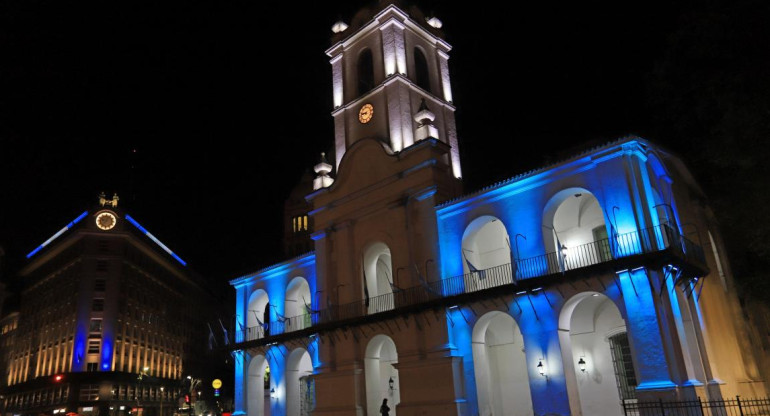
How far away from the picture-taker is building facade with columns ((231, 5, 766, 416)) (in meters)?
19.2

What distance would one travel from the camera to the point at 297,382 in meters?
29.0

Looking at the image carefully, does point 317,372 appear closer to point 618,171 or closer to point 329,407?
point 329,407

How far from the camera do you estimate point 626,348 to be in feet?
73.4

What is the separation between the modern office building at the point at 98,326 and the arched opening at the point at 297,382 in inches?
1128

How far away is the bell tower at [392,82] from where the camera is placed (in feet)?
90.3

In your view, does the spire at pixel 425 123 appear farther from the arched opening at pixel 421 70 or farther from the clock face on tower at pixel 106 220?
the clock face on tower at pixel 106 220

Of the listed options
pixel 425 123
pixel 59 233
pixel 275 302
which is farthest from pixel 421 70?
pixel 59 233

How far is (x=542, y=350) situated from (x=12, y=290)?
72.4 meters

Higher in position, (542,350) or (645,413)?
(542,350)

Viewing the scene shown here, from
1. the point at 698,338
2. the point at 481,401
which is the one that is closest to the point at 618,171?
the point at 698,338

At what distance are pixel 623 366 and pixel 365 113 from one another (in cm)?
1626

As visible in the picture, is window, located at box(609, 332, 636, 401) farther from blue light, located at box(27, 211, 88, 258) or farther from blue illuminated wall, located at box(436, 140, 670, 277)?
blue light, located at box(27, 211, 88, 258)

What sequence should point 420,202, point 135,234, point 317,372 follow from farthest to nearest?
1. point 135,234
2. point 317,372
3. point 420,202

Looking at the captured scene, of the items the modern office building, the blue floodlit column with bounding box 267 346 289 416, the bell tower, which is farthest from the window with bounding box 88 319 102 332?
the bell tower
